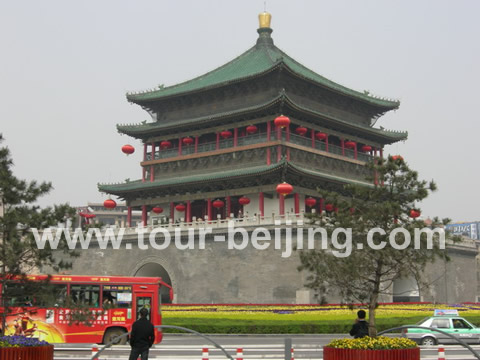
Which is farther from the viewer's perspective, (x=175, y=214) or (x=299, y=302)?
(x=175, y=214)

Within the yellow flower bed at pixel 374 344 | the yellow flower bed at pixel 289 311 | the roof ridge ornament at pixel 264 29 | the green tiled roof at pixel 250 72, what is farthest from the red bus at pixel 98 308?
the roof ridge ornament at pixel 264 29

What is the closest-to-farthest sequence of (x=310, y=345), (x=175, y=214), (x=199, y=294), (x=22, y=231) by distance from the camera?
1. (x=22, y=231)
2. (x=310, y=345)
3. (x=199, y=294)
4. (x=175, y=214)

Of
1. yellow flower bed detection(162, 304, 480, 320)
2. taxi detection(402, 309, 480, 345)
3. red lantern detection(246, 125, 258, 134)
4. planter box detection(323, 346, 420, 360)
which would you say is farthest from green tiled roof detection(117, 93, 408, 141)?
planter box detection(323, 346, 420, 360)

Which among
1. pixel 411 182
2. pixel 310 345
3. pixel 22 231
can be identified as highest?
pixel 411 182

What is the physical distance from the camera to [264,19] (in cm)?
5209

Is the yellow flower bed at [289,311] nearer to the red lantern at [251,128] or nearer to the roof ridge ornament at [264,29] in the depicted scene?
the red lantern at [251,128]

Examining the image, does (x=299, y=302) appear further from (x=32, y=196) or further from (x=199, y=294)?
(x=32, y=196)

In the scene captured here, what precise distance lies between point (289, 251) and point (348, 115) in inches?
638

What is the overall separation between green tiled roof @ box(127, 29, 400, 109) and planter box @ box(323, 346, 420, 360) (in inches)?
1429

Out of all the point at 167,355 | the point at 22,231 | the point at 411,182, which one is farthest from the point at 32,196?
the point at 411,182

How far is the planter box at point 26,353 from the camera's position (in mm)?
12102

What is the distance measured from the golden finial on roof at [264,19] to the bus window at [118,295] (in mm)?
33093

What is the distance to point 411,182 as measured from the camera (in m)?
19.7

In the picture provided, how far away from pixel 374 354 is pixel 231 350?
956 cm
